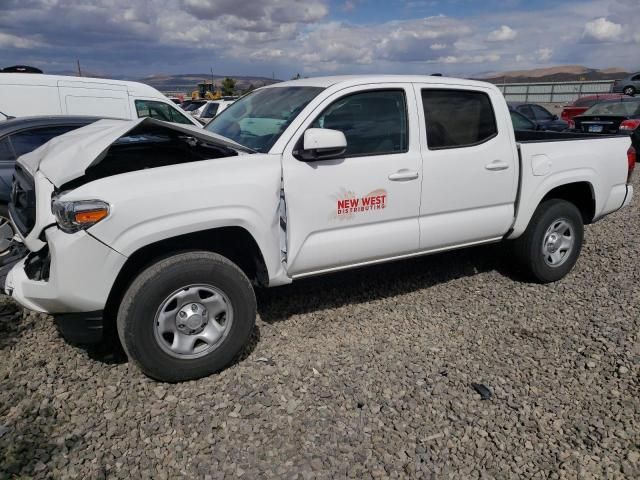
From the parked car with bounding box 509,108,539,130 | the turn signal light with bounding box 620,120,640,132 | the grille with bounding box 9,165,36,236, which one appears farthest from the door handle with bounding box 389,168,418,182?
the turn signal light with bounding box 620,120,640,132

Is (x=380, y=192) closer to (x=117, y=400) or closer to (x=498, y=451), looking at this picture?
(x=498, y=451)

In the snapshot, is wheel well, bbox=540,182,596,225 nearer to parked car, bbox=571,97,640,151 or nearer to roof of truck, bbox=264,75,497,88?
roof of truck, bbox=264,75,497,88

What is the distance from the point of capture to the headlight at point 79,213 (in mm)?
2676

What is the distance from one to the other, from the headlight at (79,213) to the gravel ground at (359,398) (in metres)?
1.07

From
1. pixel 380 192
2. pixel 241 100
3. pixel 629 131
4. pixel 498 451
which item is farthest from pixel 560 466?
pixel 629 131

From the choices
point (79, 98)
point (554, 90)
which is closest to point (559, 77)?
point (554, 90)

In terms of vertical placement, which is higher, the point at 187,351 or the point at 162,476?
the point at 187,351

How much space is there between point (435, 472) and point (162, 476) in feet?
4.40

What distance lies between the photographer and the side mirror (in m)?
3.14

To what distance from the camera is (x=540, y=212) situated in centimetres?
455

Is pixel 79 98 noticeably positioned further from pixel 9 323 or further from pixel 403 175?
pixel 403 175

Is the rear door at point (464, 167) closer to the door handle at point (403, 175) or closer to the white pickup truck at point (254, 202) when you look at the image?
the white pickup truck at point (254, 202)

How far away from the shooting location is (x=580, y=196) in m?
4.91

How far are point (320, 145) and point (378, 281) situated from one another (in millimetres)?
1990
